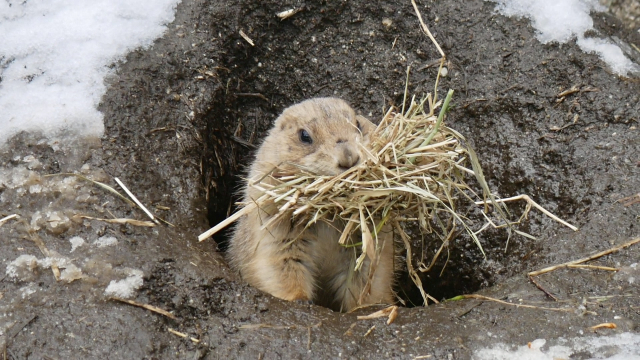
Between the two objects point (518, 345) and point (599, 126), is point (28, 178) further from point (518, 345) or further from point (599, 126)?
point (599, 126)

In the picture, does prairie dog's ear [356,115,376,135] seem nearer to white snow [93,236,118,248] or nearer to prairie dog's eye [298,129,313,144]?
prairie dog's eye [298,129,313,144]

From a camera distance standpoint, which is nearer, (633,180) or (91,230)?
(91,230)

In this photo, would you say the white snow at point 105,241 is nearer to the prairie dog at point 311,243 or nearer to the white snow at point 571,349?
the prairie dog at point 311,243

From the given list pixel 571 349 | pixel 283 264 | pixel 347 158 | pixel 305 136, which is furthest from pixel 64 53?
pixel 571 349

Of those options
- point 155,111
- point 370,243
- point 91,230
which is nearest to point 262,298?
point 370,243

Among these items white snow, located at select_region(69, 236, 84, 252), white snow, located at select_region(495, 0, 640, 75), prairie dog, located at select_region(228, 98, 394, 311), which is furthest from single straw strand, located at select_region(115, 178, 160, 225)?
white snow, located at select_region(495, 0, 640, 75)

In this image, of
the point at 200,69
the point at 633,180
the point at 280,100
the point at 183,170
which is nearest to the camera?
the point at 633,180
